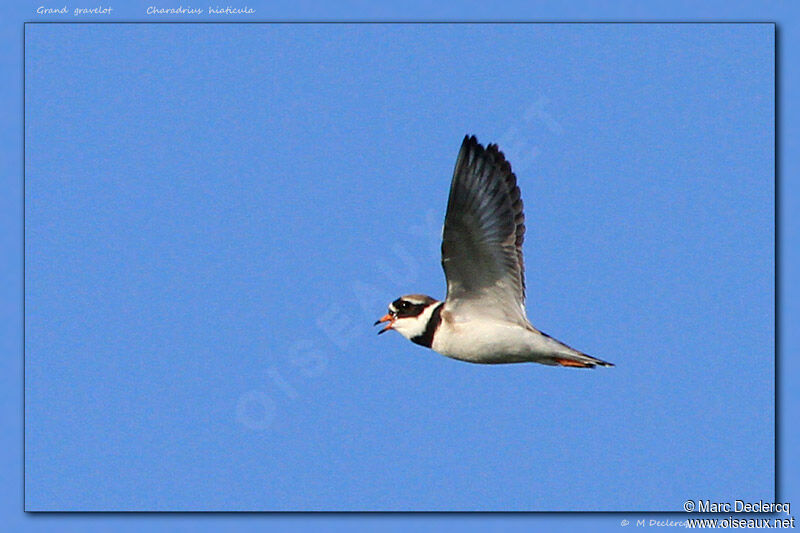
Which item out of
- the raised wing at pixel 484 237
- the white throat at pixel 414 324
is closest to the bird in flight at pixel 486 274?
the raised wing at pixel 484 237

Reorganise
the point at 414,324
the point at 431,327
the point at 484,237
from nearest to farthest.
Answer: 1. the point at 484,237
2. the point at 431,327
3. the point at 414,324

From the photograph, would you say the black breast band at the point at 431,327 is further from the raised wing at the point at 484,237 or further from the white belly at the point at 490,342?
the raised wing at the point at 484,237

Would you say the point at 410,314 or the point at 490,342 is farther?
the point at 410,314

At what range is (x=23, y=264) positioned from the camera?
11.8 metres

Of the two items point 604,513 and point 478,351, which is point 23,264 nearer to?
point 478,351

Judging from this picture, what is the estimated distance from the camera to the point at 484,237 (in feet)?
38.8

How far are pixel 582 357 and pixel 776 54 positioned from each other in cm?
378

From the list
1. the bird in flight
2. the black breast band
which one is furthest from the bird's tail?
the black breast band

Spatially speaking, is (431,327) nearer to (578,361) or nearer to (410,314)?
(410,314)

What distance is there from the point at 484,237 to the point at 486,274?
1.36 feet

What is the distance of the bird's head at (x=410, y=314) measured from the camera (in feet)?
41.1

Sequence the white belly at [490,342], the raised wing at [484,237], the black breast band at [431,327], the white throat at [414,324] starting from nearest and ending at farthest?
the raised wing at [484,237] → the white belly at [490,342] → the black breast band at [431,327] → the white throat at [414,324]

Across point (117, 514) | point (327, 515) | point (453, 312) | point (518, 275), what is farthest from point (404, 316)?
point (117, 514)

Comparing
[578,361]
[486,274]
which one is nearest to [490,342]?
[486,274]
